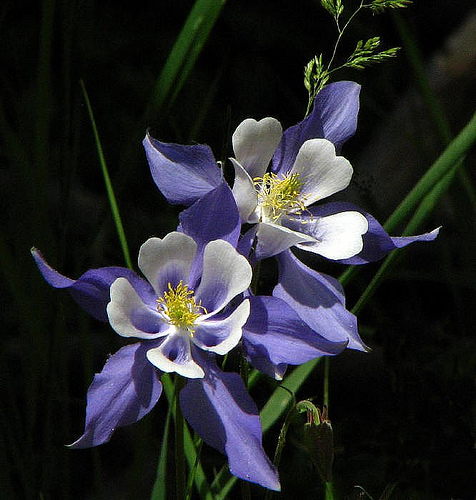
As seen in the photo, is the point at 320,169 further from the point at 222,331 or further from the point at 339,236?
the point at 222,331

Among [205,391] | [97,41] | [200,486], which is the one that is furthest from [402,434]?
[97,41]

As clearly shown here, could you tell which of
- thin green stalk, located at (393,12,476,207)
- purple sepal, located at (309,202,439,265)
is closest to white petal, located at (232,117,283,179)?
purple sepal, located at (309,202,439,265)

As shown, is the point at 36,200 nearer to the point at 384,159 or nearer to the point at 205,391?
the point at 205,391

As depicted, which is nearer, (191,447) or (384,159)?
(191,447)

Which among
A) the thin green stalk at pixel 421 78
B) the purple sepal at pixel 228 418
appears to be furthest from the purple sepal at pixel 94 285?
the thin green stalk at pixel 421 78

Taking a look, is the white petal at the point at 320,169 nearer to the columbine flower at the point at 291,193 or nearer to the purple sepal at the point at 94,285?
the columbine flower at the point at 291,193
